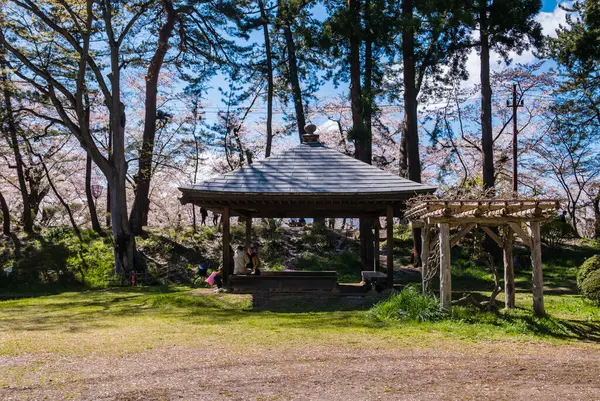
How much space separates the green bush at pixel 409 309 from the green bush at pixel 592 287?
10.5ft

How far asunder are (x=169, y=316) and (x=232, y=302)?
1.77 meters

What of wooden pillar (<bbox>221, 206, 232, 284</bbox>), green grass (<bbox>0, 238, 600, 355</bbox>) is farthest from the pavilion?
green grass (<bbox>0, 238, 600, 355</bbox>)

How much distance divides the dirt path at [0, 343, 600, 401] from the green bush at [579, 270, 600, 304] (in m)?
3.32

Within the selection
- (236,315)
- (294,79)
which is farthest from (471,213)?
(294,79)

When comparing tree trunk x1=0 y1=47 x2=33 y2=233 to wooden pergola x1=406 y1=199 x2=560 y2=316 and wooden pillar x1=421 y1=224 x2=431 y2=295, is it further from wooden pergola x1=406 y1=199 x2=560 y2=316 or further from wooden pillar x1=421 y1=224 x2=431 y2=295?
wooden pergola x1=406 y1=199 x2=560 y2=316

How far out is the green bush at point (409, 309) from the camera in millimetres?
7941

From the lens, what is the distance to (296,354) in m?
5.91

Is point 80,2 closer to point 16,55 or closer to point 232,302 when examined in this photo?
point 16,55

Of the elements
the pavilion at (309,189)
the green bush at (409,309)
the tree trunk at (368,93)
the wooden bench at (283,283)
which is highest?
the tree trunk at (368,93)

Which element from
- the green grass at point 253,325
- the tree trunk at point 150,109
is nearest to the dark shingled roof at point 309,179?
the green grass at point 253,325

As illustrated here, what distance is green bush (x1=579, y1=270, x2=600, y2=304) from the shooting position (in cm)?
920

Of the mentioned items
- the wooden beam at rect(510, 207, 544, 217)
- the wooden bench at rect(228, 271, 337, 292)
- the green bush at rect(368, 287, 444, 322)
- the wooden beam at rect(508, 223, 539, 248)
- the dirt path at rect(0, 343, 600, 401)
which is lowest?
the dirt path at rect(0, 343, 600, 401)

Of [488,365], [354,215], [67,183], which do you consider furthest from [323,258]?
[67,183]

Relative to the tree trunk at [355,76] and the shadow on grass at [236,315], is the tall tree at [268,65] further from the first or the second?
the shadow on grass at [236,315]
